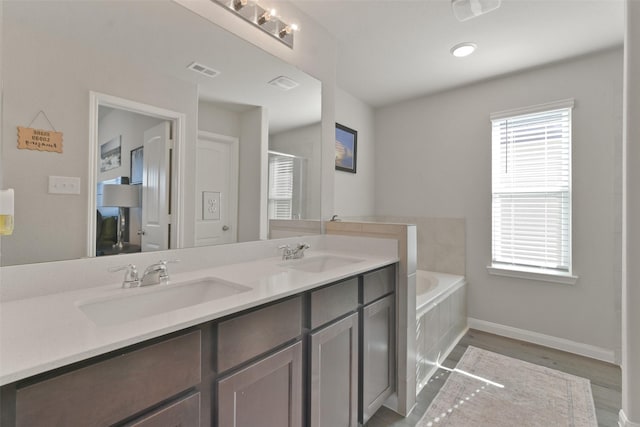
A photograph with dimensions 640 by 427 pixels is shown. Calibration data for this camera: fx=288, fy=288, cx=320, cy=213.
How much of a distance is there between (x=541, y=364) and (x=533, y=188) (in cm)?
149

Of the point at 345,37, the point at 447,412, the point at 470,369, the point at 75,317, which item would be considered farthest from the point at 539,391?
the point at 345,37

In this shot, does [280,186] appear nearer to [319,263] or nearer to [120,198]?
[319,263]

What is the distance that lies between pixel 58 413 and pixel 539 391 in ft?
8.32

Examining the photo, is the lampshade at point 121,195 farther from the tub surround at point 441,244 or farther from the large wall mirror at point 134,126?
the tub surround at point 441,244

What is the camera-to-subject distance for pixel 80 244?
1084mm

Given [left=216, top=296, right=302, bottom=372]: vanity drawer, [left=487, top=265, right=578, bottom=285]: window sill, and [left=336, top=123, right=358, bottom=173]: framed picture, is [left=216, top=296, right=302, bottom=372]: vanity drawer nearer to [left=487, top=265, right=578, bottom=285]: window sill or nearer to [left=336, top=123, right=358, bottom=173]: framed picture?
[left=336, top=123, right=358, bottom=173]: framed picture

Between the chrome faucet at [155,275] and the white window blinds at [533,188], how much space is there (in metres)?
2.90

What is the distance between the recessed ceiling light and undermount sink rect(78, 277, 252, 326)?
246 cm

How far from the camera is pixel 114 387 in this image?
691 mm

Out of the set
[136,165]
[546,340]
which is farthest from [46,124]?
[546,340]

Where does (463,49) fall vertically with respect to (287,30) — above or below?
above

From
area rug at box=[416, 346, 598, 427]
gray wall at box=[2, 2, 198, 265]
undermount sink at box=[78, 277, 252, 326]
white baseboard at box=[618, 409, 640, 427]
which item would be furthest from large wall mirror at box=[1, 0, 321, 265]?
white baseboard at box=[618, 409, 640, 427]

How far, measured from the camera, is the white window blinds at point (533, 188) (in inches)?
99.7

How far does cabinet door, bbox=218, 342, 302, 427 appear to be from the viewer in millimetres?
914
